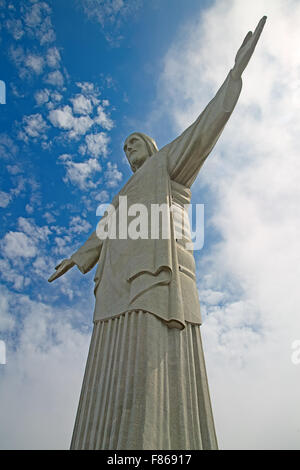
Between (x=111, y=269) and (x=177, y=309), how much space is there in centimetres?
163

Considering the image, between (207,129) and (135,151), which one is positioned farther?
(135,151)

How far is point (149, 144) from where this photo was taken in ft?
27.3

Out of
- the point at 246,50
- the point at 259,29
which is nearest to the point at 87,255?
the point at 246,50

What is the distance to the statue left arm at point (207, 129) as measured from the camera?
5812 mm

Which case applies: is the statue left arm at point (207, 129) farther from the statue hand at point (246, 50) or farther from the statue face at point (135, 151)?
the statue face at point (135, 151)

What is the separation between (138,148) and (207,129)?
2405mm

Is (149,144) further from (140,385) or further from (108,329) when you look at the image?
(140,385)

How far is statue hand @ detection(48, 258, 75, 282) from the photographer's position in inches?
272

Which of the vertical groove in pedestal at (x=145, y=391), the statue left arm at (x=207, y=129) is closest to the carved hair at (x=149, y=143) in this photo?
the statue left arm at (x=207, y=129)

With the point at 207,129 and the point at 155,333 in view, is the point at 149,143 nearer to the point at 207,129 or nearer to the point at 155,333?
the point at 207,129

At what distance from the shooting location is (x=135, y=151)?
8289mm

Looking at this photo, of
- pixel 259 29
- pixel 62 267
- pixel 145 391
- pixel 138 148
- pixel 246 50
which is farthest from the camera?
pixel 138 148

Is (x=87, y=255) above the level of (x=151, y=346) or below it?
above
